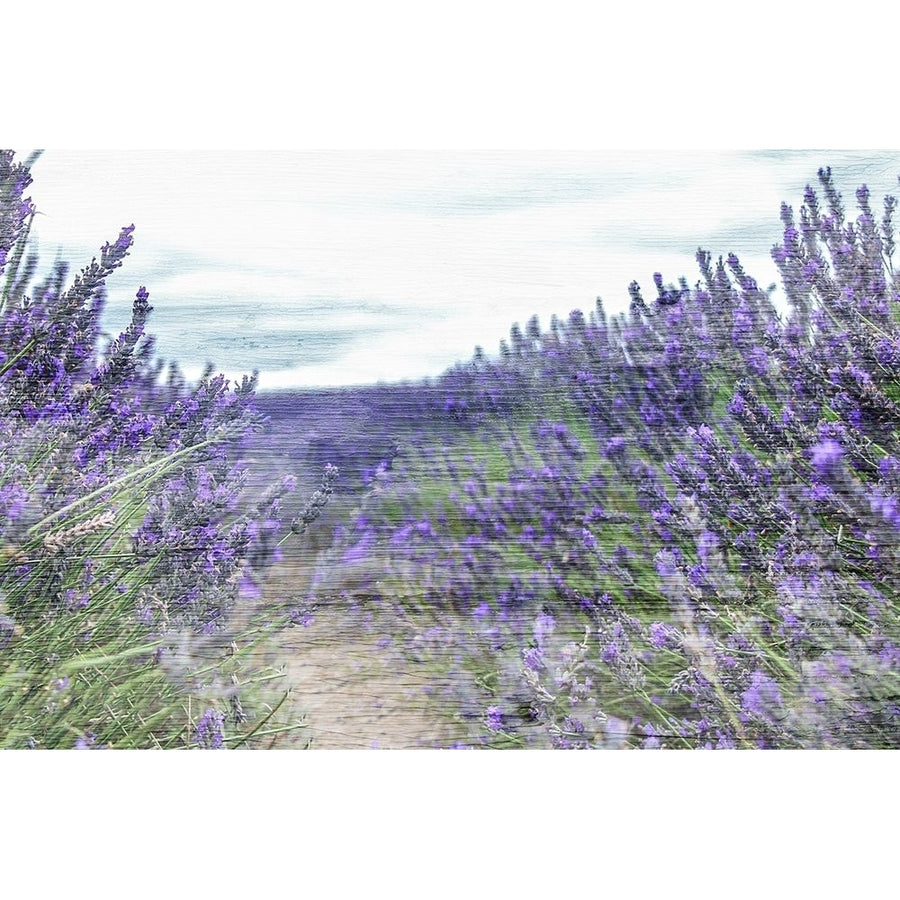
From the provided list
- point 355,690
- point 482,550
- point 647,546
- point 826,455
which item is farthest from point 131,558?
point 826,455

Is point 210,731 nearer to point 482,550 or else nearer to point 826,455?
point 482,550

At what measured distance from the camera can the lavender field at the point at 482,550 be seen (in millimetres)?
1691

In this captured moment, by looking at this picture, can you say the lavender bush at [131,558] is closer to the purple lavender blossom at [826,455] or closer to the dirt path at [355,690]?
the dirt path at [355,690]

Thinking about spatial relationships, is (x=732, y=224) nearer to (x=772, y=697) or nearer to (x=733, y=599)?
(x=733, y=599)

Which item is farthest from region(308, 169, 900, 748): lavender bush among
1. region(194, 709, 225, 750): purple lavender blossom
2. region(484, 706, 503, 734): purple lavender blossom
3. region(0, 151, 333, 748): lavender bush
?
region(194, 709, 225, 750): purple lavender blossom

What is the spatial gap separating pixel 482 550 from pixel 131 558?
823 millimetres

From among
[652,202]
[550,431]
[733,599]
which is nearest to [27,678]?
[550,431]

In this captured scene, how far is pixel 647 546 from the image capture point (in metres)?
1.70

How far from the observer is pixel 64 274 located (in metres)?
1.74

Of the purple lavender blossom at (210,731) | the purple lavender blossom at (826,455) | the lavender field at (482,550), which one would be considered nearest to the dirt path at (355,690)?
the lavender field at (482,550)

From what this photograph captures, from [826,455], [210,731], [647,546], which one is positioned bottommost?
Result: [210,731]

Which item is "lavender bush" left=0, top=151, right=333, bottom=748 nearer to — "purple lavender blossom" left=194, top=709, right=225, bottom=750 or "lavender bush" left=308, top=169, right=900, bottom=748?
"purple lavender blossom" left=194, top=709, right=225, bottom=750

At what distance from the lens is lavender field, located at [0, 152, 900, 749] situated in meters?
1.69

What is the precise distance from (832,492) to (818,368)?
291 millimetres
